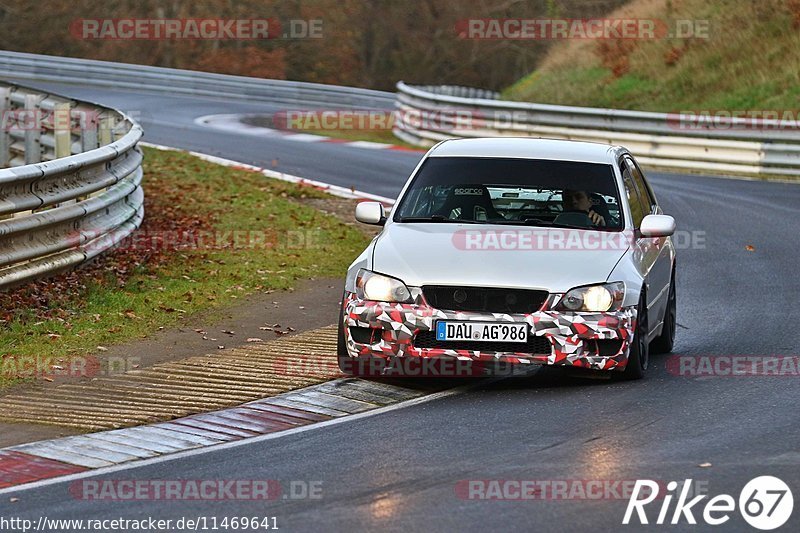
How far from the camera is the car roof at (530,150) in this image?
34.8 ft

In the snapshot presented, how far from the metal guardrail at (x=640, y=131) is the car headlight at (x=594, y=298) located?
51.6 ft

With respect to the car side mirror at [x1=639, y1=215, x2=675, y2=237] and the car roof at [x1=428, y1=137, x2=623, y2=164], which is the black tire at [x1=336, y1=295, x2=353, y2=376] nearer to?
the car roof at [x1=428, y1=137, x2=623, y2=164]

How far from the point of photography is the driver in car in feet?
33.5

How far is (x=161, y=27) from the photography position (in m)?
58.5

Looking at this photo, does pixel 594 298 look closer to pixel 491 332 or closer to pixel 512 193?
pixel 491 332

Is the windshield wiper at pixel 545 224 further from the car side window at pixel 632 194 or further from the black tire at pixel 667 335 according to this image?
the black tire at pixel 667 335

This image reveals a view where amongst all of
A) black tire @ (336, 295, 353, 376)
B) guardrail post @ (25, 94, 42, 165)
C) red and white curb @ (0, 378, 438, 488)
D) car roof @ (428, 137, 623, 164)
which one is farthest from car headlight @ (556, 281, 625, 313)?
guardrail post @ (25, 94, 42, 165)

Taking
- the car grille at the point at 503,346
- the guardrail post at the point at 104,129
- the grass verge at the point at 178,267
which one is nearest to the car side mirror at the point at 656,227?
the car grille at the point at 503,346

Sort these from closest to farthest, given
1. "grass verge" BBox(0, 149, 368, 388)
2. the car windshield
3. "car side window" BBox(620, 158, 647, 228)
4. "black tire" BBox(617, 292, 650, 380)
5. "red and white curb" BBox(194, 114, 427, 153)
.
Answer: "black tire" BBox(617, 292, 650, 380), the car windshield, "car side window" BBox(620, 158, 647, 228), "grass verge" BBox(0, 149, 368, 388), "red and white curb" BBox(194, 114, 427, 153)

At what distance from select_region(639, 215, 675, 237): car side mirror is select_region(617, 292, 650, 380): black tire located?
0.57m

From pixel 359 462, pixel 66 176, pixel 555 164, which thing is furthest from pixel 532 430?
pixel 66 176

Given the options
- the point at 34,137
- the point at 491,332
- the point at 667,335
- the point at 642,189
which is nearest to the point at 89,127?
the point at 34,137

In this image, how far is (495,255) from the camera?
9.38m

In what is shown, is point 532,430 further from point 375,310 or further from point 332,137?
point 332,137
